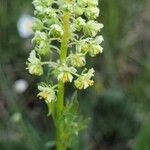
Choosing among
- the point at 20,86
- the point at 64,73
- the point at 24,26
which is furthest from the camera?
the point at 24,26

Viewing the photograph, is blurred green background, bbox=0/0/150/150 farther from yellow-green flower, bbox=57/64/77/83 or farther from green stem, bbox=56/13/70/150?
yellow-green flower, bbox=57/64/77/83

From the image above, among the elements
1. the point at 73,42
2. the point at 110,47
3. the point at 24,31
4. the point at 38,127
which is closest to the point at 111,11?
the point at 110,47

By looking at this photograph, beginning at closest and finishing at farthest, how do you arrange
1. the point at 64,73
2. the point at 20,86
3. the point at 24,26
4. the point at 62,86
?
1. the point at 64,73
2. the point at 62,86
3. the point at 20,86
4. the point at 24,26

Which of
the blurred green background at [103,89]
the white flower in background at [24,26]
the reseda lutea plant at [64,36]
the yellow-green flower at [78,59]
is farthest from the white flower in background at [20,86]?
the yellow-green flower at [78,59]

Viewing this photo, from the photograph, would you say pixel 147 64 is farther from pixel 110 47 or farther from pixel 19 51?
pixel 19 51

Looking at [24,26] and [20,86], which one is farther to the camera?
[24,26]

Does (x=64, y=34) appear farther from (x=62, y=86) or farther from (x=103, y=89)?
(x=103, y=89)

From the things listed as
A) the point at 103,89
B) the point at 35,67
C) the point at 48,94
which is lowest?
the point at 103,89

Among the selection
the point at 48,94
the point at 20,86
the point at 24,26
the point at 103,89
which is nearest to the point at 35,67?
the point at 48,94
